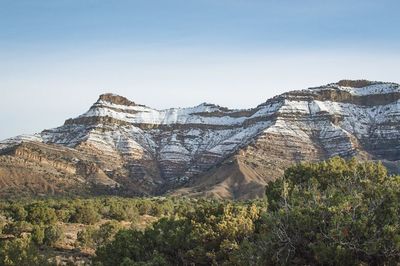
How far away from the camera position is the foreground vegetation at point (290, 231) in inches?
766

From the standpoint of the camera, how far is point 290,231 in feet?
70.0

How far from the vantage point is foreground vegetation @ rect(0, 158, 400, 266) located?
1945 centimetres

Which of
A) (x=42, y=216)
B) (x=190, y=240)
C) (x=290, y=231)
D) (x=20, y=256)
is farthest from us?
(x=42, y=216)

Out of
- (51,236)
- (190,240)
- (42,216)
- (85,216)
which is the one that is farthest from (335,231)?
(85,216)

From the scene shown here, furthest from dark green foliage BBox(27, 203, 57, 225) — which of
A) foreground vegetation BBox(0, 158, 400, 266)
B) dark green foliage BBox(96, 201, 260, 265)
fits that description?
dark green foliage BBox(96, 201, 260, 265)

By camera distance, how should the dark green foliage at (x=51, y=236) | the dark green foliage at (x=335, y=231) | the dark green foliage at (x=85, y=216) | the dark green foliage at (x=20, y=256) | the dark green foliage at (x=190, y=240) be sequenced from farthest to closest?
the dark green foliage at (x=85, y=216) → the dark green foliage at (x=51, y=236) → the dark green foliage at (x=20, y=256) → the dark green foliage at (x=190, y=240) → the dark green foliage at (x=335, y=231)

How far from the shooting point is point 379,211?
2052 cm

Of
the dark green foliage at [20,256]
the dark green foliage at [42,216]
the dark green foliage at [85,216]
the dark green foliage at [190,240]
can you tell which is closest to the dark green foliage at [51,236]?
the dark green foliage at [42,216]

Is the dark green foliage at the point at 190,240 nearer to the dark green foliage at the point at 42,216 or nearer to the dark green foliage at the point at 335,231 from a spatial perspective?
the dark green foliage at the point at 335,231

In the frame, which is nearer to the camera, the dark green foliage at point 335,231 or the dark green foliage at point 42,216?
the dark green foliage at point 335,231

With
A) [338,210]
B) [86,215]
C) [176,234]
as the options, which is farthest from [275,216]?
[86,215]

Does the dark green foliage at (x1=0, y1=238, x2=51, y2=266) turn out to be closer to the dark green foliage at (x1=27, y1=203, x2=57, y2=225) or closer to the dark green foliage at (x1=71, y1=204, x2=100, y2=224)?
the dark green foliage at (x1=27, y1=203, x2=57, y2=225)

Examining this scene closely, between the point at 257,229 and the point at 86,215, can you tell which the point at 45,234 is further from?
the point at 257,229

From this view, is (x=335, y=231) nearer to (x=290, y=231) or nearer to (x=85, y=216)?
(x=290, y=231)
